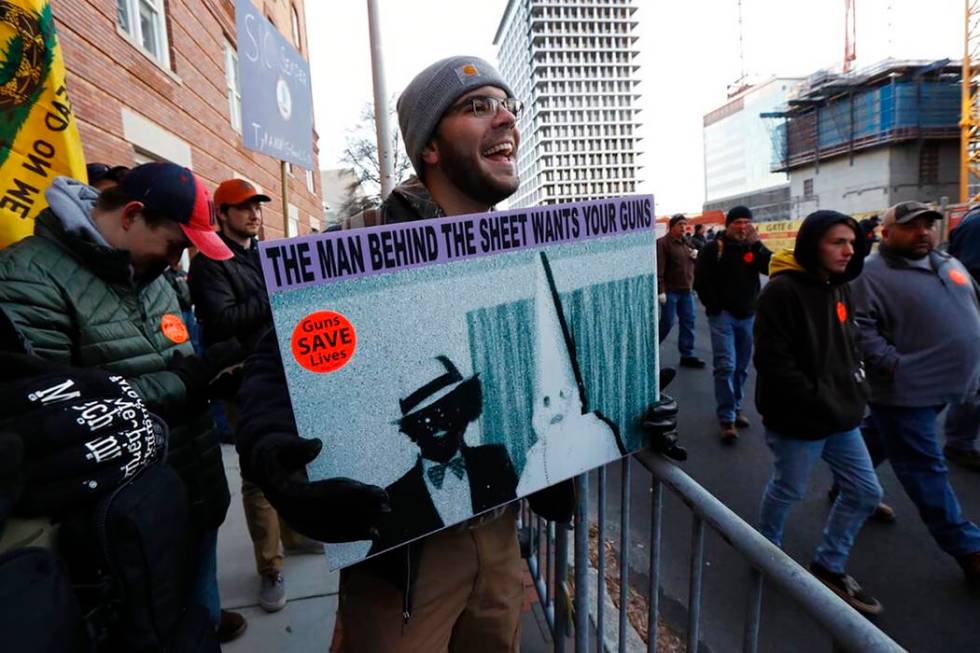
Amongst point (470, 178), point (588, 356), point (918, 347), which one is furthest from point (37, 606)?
point (918, 347)

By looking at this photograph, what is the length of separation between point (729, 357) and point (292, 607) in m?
4.15

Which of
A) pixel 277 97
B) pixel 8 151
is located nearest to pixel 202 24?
pixel 277 97

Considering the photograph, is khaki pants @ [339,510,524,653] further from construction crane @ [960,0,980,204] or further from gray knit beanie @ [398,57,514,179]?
construction crane @ [960,0,980,204]

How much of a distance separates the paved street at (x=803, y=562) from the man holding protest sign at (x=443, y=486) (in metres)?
1.11

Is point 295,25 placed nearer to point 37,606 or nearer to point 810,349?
point 810,349

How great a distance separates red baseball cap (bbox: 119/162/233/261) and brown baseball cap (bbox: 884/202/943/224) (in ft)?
11.5

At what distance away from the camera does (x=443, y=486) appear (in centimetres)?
113

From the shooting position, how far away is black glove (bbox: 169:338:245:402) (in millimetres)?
1846

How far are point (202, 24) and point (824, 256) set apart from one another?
10.1 m

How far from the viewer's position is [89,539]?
1.18 m

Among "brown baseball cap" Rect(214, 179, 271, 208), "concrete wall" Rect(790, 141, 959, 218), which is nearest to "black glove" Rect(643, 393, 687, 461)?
"brown baseball cap" Rect(214, 179, 271, 208)

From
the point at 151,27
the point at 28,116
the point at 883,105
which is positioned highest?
the point at 883,105

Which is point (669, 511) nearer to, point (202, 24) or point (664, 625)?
point (664, 625)

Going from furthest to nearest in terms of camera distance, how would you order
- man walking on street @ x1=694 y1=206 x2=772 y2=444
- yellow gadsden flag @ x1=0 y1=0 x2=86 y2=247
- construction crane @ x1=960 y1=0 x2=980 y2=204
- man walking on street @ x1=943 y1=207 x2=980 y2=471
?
construction crane @ x1=960 y1=0 x2=980 y2=204
man walking on street @ x1=694 y1=206 x2=772 y2=444
man walking on street @ x1=943 y1=207 x2=980 y2=471
yellow gadsden flag @ x1=0 y1=0 x2=86 y2=247
